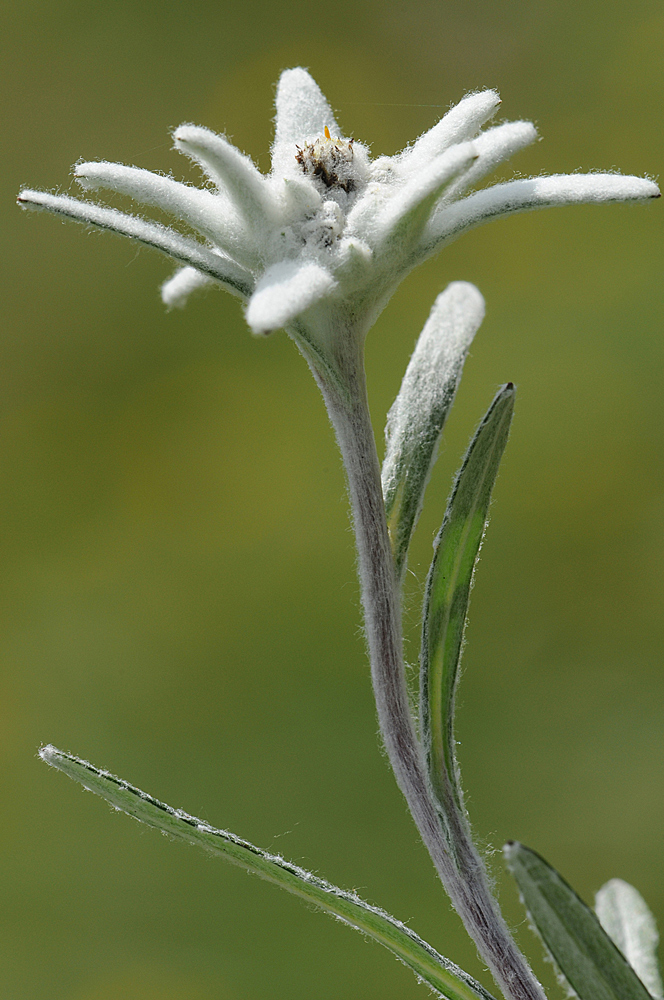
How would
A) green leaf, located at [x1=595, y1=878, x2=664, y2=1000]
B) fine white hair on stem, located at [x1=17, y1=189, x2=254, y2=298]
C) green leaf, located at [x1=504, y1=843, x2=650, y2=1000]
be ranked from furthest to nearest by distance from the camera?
green leaf, located at [x1=595, y1=878, x2=664, y2=1000]
fine white hair on stem, located at [x1=17, y1=189, x2=254, y2=298]
green leaf, located at [x1=504, y1=843, x2=650, y2=1000]

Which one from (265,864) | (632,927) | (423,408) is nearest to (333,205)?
(423,408)

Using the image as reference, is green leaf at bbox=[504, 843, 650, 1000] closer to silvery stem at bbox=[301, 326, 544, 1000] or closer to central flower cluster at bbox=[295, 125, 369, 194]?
silvery stem at bbox=[301, 326, 544, 1000]

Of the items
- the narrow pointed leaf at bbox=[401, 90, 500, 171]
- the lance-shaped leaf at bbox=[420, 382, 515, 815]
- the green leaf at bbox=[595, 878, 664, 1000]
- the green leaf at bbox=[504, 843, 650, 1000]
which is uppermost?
the narrow pointed leaf at bbox=[401, 90, 500, 171]

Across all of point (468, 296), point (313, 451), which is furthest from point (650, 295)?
point (468, 296)

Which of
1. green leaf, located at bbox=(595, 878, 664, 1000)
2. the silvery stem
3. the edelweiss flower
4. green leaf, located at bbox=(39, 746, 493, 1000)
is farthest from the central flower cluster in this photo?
green leaf, located at bbox=(595, 878, 664, 1000)

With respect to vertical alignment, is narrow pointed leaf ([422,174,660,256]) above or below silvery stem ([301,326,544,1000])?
above

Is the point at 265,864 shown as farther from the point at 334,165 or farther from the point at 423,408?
the point at 334,165
